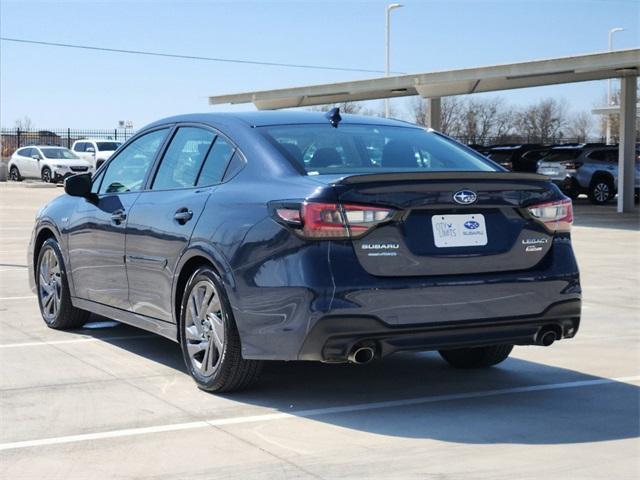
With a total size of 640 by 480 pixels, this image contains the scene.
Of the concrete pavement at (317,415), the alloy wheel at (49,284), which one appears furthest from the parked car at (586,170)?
the alloy wheel at (49,284)

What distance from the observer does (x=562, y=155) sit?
1223 inches

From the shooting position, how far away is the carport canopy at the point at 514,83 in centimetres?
2459

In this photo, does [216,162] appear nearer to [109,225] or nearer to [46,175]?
[109,225]

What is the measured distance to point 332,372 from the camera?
6820mm

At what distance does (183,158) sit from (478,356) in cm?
228

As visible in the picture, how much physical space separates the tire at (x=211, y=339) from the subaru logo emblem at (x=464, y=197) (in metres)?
1.36

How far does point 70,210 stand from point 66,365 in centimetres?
150

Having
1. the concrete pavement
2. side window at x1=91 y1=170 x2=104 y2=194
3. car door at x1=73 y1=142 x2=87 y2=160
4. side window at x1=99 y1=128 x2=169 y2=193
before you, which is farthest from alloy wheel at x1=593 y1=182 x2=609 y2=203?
side window at x1=99 y1=128 x2=169 y2=193

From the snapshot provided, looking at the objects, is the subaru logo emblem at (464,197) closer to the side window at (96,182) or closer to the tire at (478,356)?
the tire at (478,356)

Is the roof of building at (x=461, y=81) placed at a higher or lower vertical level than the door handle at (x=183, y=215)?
higher

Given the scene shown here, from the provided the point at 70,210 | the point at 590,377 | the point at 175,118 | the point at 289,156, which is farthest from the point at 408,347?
the point at 70,210

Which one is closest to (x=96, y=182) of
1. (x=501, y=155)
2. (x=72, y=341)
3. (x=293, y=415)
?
(x=72, y=341)

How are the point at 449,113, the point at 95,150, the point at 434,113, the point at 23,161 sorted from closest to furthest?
the point at 434,113
the point at 23,161
the point at 95,150
the point at 449,113

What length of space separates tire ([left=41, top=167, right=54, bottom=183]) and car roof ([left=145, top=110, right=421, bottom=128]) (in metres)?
37.8
